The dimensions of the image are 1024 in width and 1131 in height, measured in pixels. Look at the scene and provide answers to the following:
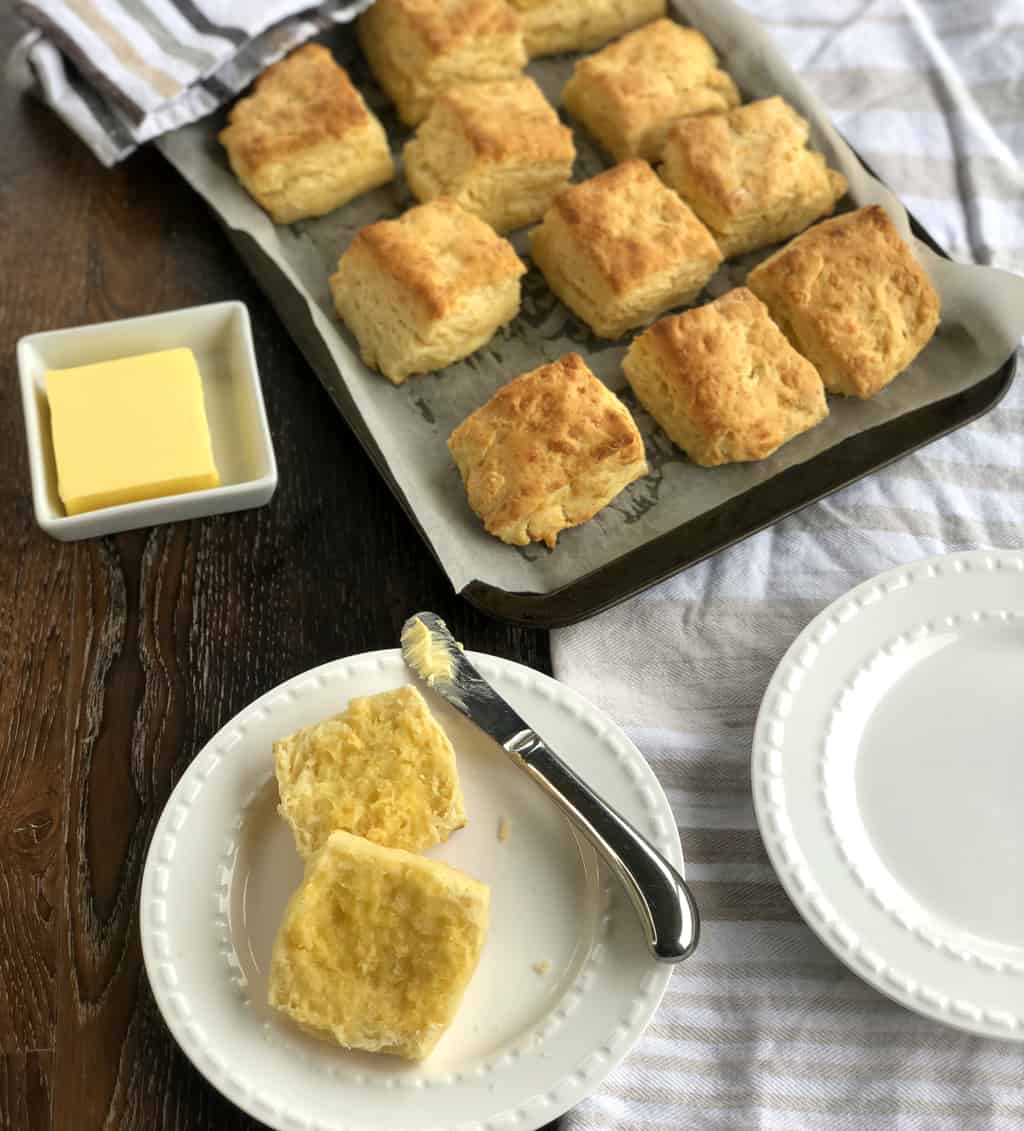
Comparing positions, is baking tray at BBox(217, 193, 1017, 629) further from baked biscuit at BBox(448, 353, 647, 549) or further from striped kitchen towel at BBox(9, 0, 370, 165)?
striped kitchen towel at BBox(9, 0, 370, 165)

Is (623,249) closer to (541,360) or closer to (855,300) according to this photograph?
(541,360)

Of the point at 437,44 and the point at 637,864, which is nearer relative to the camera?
the point at 637,864

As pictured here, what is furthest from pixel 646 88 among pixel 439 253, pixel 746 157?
pixel 439 253

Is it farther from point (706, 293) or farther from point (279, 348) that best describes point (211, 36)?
point (706, 293)

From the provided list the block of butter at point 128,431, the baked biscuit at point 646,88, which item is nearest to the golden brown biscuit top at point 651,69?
the baked biscuit at point 646,88

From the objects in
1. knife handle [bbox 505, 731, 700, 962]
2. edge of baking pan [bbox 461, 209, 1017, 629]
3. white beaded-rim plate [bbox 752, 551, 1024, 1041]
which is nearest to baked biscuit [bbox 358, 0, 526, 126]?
edge of baking pan [bbox 461, 209, 1017, 629]

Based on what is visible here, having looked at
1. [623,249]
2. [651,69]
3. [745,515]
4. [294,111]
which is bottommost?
[745,515]
